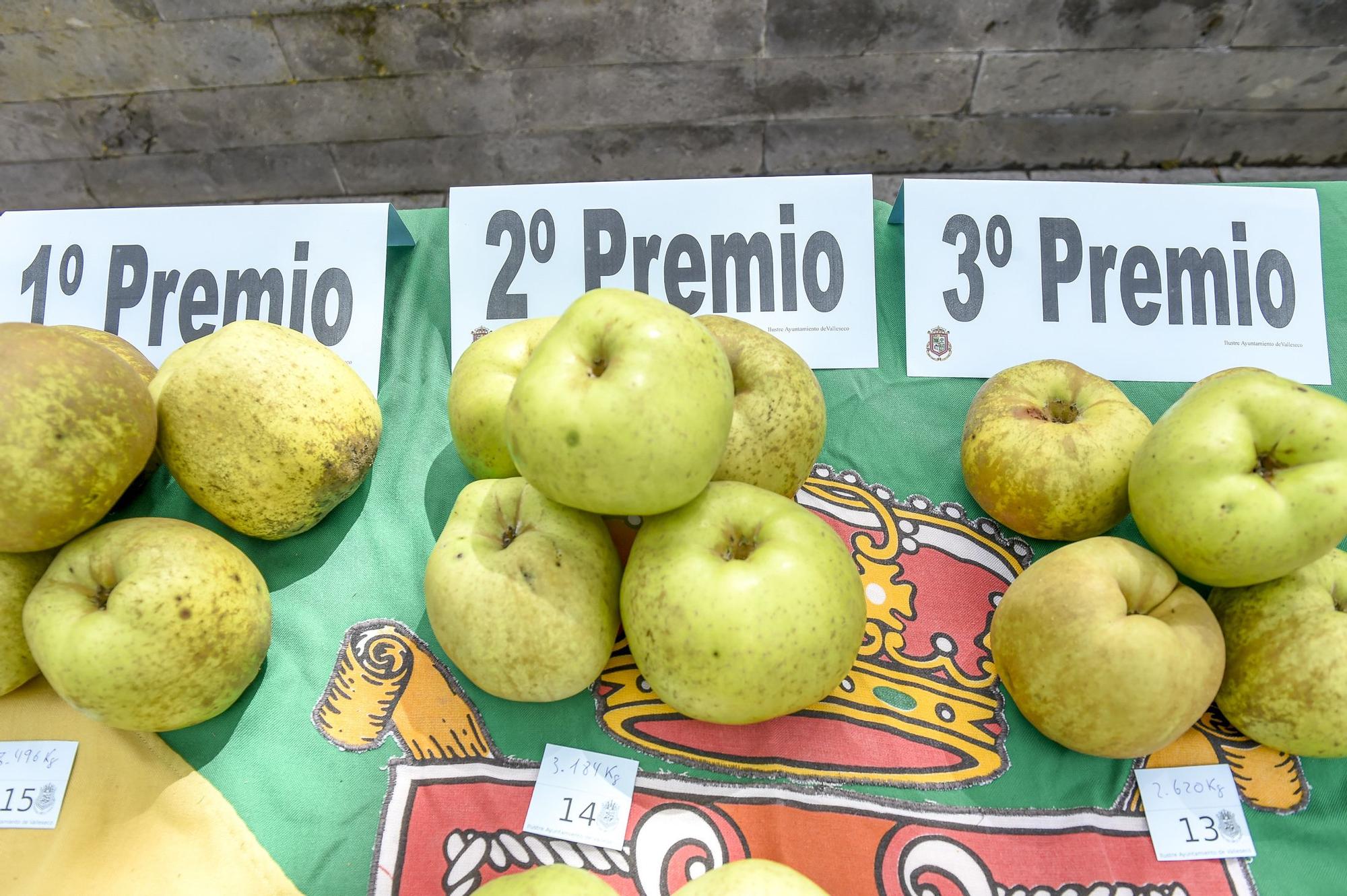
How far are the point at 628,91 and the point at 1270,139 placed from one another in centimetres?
240

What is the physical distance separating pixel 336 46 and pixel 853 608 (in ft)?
8.43

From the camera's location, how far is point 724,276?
1689 mm

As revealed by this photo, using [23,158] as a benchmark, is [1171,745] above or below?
below

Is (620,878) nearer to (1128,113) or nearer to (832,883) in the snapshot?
(832,883)

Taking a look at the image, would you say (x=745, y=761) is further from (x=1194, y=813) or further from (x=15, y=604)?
(x=15, y=604)

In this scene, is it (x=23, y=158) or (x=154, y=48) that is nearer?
(x=154, y=48)

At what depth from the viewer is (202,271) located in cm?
172

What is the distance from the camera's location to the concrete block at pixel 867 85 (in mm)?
2656

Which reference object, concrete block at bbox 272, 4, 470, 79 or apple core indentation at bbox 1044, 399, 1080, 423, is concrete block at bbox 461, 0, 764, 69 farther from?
apple core indentation at bbox 1044, 399, 1080, 423

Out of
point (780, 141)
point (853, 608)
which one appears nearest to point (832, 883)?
point (853, 608)

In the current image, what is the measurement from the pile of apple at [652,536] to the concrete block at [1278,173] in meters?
2.71

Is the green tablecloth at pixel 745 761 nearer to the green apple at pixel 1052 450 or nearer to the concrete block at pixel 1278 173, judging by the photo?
the green apple at pixel 1052 450

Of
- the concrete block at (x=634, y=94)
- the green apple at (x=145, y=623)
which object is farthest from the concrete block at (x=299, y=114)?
the green apple at (x=145, y=623)

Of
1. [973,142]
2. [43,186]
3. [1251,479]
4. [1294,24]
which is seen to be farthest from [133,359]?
[1294,24]
